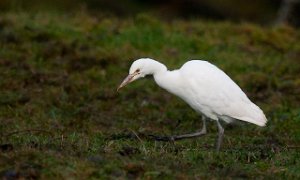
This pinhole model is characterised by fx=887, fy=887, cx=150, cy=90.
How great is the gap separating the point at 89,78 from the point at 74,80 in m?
0.28

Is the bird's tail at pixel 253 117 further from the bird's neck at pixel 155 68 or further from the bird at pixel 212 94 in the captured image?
the bird's neck at pixel 155 68

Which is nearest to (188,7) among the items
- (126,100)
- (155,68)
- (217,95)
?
(126,100)

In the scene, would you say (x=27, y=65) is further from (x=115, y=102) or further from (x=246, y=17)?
(x=246, y=17)

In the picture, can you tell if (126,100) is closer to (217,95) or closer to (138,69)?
(138,69)

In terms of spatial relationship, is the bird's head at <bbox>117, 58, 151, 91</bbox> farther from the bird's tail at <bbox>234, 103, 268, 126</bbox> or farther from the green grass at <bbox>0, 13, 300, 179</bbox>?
the bird's tail at <bbox>234, 103, 268, 126</bbox>

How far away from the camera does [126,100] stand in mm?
12156

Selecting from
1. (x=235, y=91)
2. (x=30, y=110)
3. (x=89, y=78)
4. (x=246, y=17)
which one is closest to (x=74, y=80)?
(x=89, y=78)

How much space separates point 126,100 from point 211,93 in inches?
125

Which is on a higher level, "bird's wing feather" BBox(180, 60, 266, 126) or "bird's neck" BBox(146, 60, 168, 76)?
"bird's neck" BBox(146, 60, 168, 76)

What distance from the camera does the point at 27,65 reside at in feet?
42.8

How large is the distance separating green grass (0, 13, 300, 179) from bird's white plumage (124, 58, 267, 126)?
0.38 meters

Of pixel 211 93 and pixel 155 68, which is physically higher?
pixel 155 68

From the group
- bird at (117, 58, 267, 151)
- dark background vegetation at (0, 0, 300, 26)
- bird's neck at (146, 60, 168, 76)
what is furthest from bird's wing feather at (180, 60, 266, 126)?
dark background vegetation at (0, 0, 300, 26)

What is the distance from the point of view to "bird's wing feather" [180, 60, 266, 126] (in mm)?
→ 9133
